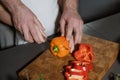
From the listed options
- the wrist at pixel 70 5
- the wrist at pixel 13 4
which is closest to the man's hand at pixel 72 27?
the wrist at pixel 70 5

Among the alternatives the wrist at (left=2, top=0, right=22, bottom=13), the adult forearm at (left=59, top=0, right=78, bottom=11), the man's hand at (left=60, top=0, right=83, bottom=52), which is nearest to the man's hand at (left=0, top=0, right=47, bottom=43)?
the wrist at (left=2, top=0, right=22, bottom=13)

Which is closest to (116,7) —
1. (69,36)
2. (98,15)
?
(98,15)

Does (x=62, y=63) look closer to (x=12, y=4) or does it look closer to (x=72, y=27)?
(x=72, y=27)

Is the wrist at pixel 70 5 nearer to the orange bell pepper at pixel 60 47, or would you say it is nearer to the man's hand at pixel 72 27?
the man's hand at pixel 72 27

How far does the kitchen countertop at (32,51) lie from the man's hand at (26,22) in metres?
0.09

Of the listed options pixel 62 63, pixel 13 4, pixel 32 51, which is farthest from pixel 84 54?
pixel 13 4

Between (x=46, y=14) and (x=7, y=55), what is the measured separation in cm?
35

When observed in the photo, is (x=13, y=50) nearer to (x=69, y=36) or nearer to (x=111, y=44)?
(x=69, y=36)

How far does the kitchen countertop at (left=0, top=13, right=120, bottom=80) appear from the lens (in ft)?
3.30

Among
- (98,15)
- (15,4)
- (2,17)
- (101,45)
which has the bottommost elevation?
(98,15)

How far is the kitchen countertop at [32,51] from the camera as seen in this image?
1.00m

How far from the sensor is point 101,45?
114 centimetres

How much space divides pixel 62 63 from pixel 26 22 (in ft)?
0.76

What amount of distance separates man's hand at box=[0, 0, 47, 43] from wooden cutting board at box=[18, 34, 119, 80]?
100mm
